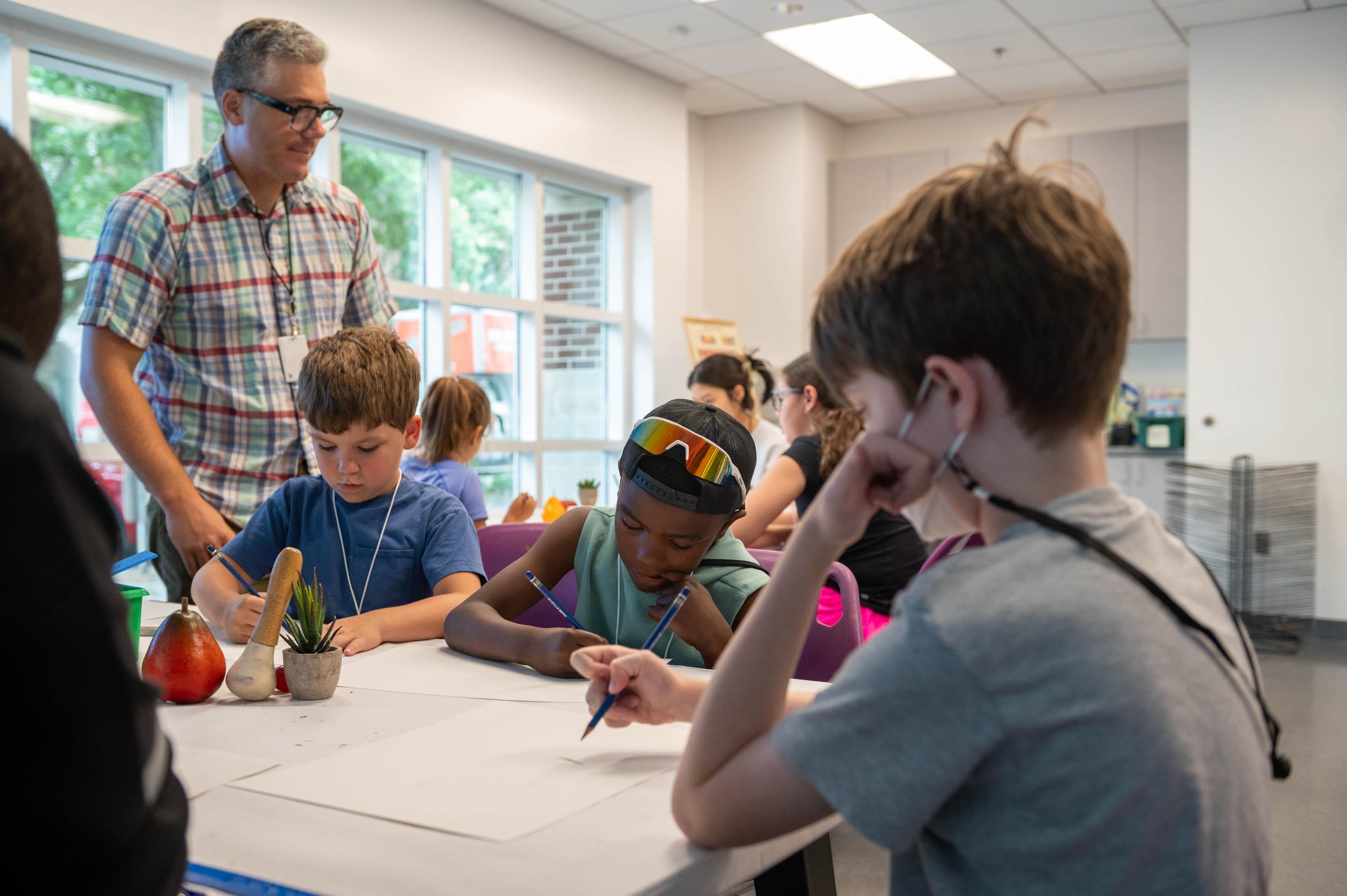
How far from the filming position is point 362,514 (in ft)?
6.16

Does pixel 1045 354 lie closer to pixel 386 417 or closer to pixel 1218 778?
pixel 1218 778

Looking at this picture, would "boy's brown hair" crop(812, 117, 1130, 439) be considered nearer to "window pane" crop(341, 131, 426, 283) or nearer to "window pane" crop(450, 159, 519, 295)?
"window pane" crop(341, 131, 426, 283)

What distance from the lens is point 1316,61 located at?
527cm

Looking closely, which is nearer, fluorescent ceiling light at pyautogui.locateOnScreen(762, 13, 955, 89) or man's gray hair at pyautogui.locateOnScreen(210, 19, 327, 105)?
man's gray hair at pyautogui.locateOnScreen(210, 19, 327, 105)

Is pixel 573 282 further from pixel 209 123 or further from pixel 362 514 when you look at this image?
pixel 362 514

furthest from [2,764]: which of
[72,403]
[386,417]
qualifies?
[72,403]

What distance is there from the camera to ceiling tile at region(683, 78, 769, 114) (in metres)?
6.62

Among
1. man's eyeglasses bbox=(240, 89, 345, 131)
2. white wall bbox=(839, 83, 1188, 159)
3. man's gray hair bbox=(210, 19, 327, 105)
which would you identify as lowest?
man's eyeglasses bbox=(240, 89, 345, 131)

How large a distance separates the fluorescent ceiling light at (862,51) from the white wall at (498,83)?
983 millimetres

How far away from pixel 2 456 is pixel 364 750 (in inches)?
26.4

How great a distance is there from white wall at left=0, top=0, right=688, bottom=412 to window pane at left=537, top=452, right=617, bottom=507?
17.3 inches

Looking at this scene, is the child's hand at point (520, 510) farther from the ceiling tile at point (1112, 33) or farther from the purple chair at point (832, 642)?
the ceiling tile at point (1112, 33)

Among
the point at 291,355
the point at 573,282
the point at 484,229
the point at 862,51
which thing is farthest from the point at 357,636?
the point at 862,51

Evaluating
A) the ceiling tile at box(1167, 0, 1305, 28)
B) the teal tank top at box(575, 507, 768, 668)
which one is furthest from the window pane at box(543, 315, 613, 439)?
the teal tank top at box(575, 507, 768, 668)
